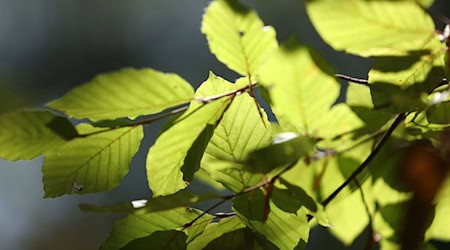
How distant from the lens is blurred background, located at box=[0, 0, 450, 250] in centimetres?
394

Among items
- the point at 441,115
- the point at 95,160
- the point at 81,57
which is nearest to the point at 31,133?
the point at 95,160

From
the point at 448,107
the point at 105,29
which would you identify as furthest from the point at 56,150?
the point at 105,29

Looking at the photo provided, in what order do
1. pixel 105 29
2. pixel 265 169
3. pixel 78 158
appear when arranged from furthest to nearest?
pixel 105 29 < pixel 78 158 < pixel 265 169

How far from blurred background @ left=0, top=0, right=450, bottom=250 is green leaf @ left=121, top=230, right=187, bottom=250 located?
3213mm

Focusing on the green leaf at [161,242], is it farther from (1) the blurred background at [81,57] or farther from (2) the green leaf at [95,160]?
(1) the blurred background at [81,57]

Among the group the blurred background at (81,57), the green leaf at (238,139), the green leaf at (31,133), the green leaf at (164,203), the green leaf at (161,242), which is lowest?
the blurred background at (81,57)

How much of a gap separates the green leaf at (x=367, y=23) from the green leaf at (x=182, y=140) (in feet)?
0.34

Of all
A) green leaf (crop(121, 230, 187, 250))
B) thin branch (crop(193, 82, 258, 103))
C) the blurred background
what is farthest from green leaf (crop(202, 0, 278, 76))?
the blurred background

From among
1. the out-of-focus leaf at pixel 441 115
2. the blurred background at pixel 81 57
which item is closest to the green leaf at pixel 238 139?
the out-of-focus leaf at pixel 441 115

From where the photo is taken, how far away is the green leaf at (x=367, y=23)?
1.12 ft

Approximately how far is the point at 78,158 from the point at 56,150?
0.7 inches

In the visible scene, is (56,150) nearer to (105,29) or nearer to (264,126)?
(264,126)

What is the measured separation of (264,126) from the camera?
45 centimetres

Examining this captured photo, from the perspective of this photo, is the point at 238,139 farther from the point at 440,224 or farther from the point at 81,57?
the point at 81,57
